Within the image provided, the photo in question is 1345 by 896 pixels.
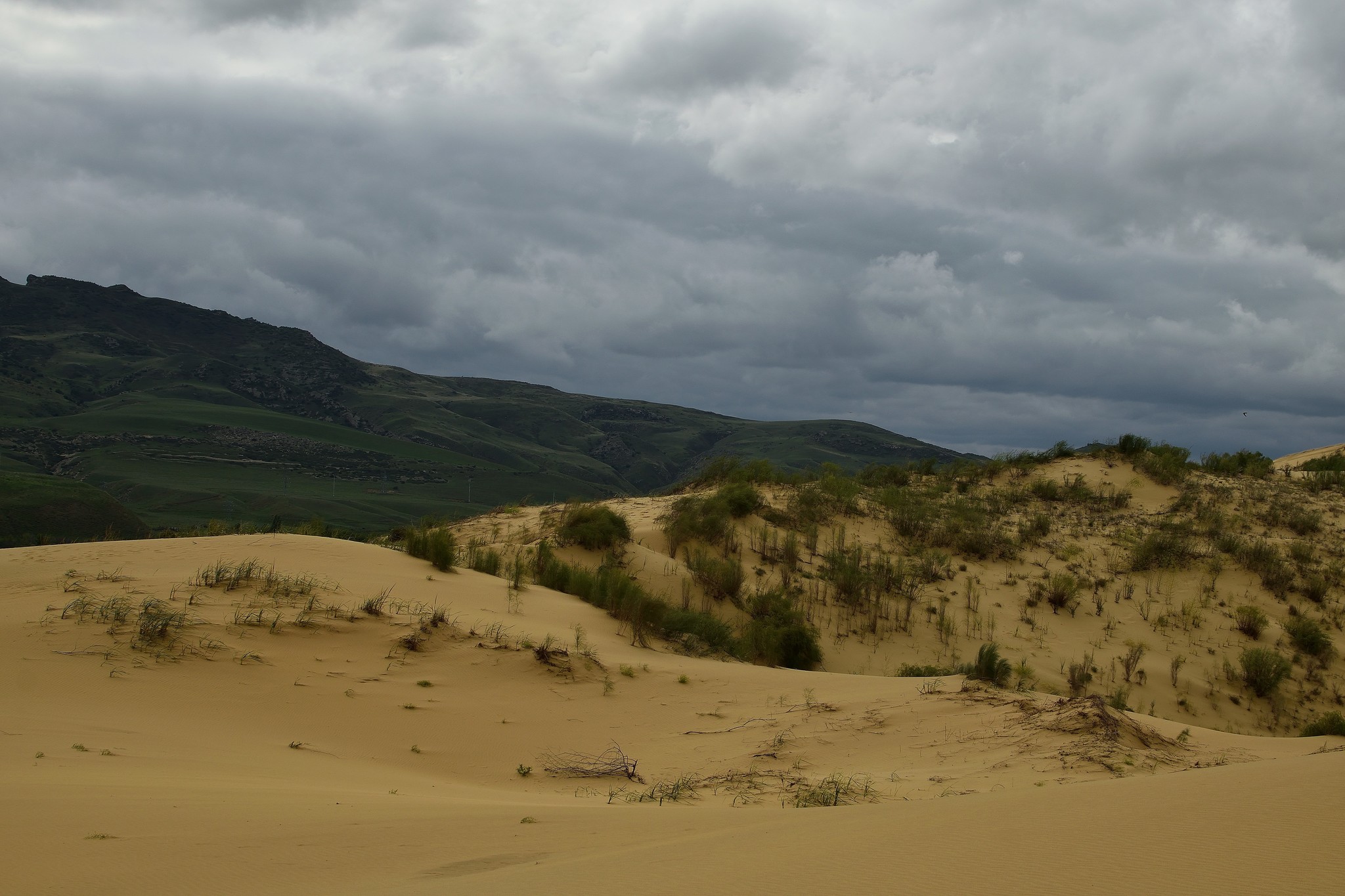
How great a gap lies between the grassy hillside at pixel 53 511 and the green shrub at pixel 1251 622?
35628mm

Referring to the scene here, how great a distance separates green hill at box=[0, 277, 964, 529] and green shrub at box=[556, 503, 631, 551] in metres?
50.6

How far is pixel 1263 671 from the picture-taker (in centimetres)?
1399

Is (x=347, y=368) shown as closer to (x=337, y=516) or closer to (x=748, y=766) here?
(x=337, y=516)

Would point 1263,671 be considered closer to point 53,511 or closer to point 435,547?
point 435,547

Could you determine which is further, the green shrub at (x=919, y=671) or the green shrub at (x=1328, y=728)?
the green shrub at (x=919, y=671)

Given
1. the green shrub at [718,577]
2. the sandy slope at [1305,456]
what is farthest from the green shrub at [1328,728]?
the sandy slope at [1305,456]

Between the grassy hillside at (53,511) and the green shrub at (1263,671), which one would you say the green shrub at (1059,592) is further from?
the grassy hillside at (53,511)

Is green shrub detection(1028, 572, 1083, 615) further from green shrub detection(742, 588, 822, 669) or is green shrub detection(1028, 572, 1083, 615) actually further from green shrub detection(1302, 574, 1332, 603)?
green shrub detection(742, 588, 822, 669)

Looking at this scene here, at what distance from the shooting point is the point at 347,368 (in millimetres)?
191375

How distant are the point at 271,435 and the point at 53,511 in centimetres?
9011

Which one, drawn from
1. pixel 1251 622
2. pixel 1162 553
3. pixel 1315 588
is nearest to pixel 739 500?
pixel 1162 553

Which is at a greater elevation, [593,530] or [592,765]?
[593,530]

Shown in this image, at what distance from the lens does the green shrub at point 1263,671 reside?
1392 centimetres

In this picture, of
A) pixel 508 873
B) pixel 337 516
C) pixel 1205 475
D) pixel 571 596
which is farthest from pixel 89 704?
pixel 337 516
